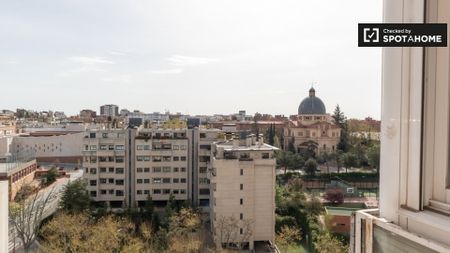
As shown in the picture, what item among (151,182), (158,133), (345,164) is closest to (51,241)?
(151,182)

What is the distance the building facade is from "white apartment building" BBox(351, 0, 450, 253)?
1650cm

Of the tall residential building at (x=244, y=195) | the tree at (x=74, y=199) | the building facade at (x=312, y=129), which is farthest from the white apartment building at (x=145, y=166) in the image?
the building facade at (x=312, y=129)

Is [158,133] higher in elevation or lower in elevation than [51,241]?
higher

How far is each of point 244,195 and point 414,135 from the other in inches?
285

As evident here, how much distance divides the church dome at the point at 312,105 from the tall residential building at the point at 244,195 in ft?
41.0

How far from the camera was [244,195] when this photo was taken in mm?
7797

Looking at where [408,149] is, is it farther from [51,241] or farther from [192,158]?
[192,158]

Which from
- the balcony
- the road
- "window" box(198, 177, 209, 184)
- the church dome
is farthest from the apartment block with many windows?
the church dome

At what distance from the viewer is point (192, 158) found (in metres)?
10.9

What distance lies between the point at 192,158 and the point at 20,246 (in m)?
4.76

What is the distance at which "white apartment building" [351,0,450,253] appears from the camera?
67cm

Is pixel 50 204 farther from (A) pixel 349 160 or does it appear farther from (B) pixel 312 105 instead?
(B) pixel 312 105

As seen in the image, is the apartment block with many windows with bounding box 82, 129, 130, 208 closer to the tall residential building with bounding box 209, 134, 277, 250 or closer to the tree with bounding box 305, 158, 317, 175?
the tall residential building with bounding box 209, 134, 277, 250

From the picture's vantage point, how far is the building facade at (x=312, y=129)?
694 inches
